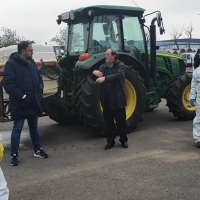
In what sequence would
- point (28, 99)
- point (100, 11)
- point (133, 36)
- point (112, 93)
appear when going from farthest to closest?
point (133, 36) → point (100, 11) → point (112, 93) → point (28, 99)

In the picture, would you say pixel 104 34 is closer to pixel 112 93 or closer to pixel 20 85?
pixel 112 93

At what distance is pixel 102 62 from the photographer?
6391 mm

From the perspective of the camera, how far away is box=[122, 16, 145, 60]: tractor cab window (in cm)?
724

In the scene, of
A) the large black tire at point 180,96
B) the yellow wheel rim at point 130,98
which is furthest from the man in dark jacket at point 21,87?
the large black tire at point 180,96

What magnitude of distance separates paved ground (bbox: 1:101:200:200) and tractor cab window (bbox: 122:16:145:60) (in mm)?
1657

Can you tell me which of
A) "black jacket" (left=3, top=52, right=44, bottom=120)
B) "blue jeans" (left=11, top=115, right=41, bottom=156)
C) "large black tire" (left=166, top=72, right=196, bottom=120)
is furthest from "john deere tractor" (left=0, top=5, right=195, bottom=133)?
"black jacket" (left=3, top=52, right=44, bottom=120)

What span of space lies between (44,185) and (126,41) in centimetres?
385

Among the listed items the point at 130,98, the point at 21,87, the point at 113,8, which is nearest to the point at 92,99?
the point at 130,98

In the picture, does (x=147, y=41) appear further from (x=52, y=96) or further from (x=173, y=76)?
(x=52, y=96)

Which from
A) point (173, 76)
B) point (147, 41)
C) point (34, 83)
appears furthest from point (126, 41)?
point (34, 83)

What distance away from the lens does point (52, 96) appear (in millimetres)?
6566

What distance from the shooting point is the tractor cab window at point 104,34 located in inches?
270

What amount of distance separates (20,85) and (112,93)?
4.73 feet

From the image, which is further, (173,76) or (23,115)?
(173,76)
